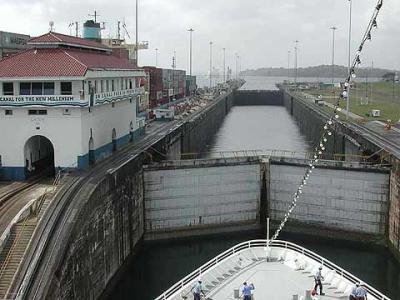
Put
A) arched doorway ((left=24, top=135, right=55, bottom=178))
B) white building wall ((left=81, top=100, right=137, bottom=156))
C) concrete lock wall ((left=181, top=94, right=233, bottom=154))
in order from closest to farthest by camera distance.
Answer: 1. arched doorway ((left=24, top=135, right=55, bottom=178))
2. white building wall ((left=81, top=100, right=137, bottom=156))
3. concrete lock wall ((left=181, top=94, right=233, bottom=154))

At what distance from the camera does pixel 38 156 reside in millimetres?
40688

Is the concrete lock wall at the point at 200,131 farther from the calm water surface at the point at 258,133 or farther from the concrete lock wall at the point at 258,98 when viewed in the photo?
the concrete lock wall at the point at 258,98

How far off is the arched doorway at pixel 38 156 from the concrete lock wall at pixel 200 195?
764 cm

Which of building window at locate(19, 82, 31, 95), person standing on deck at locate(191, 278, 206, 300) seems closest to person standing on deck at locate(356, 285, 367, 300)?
person standing on deck at locate(191, 278, 206, 300)

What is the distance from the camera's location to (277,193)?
47.1 m

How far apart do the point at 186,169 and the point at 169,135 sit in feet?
44.3

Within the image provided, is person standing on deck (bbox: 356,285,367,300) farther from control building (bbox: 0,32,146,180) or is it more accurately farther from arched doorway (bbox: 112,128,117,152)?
arched doorway (bbox: 112,128,117,152)

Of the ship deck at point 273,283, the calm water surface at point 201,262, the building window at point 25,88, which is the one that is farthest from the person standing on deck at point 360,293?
the building window at point 25,88

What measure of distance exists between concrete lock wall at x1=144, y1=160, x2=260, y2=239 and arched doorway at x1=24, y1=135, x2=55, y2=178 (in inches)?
301

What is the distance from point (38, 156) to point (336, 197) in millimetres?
23628

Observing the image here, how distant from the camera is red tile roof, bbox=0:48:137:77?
1454 inches

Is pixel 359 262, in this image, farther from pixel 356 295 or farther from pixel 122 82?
pixel 122 82

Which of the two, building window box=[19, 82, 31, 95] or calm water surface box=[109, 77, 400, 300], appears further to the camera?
building window box=[19, 82, 31, 95]

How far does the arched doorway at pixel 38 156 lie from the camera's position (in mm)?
38000
